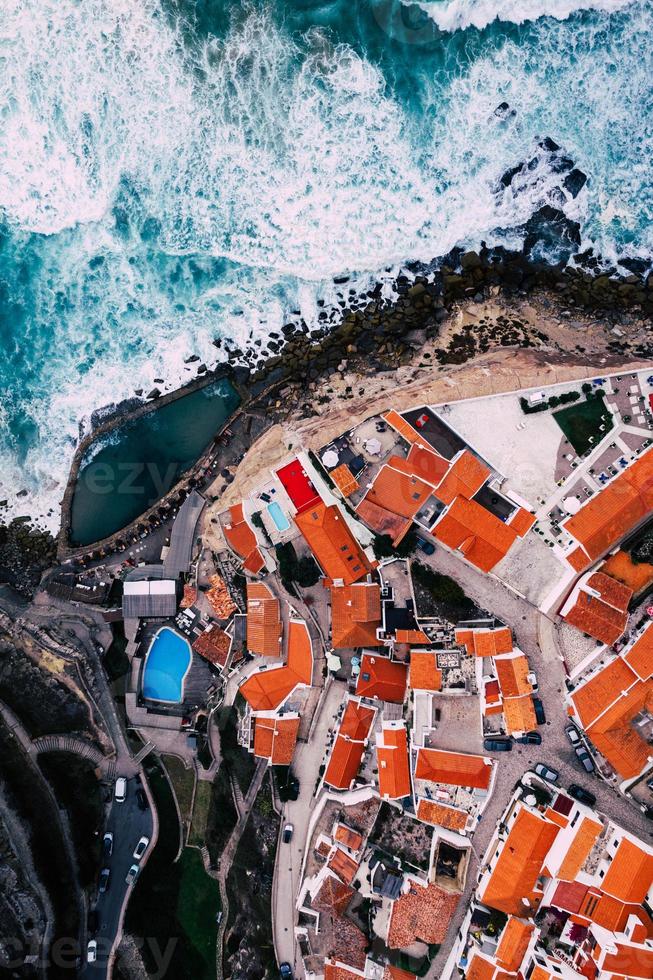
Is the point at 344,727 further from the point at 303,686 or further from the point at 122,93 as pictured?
the point at 122,93

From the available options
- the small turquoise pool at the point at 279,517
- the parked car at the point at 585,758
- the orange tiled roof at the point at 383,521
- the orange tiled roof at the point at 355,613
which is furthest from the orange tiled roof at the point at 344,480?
the parked car at the point at 585,758

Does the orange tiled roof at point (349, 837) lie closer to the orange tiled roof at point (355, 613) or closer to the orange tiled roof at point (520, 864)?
the orange tiled roof at point (520, 864)

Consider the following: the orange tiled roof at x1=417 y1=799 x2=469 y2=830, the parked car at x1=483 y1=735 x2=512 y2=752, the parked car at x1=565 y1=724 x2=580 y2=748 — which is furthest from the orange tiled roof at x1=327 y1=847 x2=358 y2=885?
the parked car at x1=565 y1=724 x2=580 y2=748

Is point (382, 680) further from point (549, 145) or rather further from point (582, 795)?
point (549, 145)

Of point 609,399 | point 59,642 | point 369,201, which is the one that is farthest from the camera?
point 59,642

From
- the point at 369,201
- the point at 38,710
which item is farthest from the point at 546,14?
the point at 38,710

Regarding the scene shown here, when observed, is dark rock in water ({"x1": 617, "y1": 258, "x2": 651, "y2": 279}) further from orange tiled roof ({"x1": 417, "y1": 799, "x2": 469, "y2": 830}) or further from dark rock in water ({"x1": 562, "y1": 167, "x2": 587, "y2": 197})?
orange tiled roof ({"x1": 417, "y1": 799, "x2": 469, "y2": 830})
